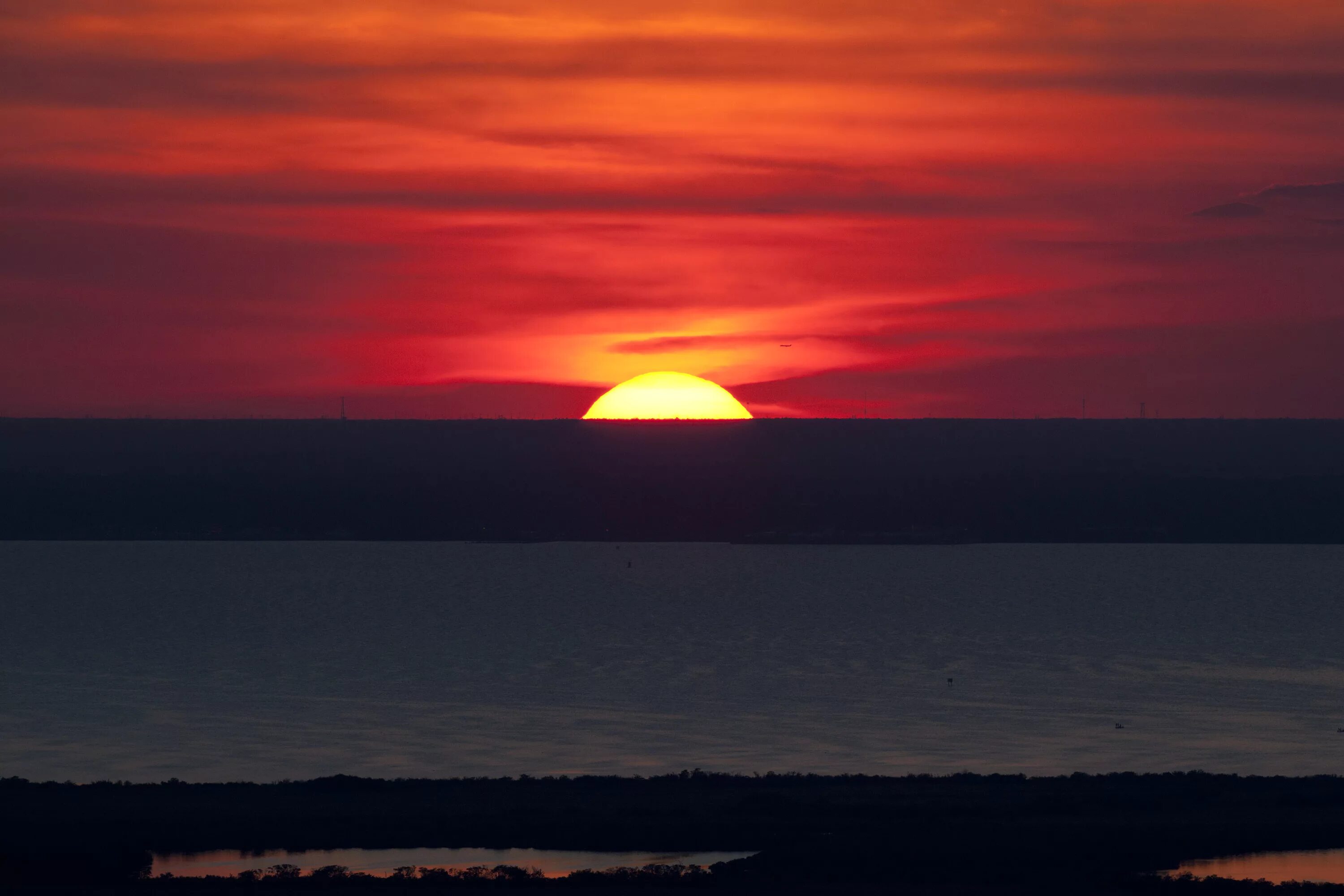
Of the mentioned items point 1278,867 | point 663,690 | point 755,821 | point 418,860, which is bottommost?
point 1278,867

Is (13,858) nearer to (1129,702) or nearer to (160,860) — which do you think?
(160,860)

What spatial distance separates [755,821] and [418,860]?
25.4 ft

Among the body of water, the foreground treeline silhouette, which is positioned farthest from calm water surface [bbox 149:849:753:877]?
the body of water

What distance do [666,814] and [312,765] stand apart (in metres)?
16.7

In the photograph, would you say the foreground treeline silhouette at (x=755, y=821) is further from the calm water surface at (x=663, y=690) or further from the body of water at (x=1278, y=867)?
the calm water surface at (x=663, y=690)

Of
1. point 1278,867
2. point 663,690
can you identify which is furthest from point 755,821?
point 663,690

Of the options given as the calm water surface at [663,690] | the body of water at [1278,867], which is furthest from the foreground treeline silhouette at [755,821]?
the calm water surface at [663,690]

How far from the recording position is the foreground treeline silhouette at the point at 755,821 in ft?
124

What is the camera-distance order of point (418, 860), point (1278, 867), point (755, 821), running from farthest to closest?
point (755, 821) → point (418, 860) → point (1278, 867)

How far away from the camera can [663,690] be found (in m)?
82.1

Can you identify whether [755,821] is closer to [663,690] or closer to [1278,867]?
[1278,867]

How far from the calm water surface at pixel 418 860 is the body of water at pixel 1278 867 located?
31.5 ft

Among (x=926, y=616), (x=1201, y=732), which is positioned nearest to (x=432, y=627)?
(x=926, y=616)

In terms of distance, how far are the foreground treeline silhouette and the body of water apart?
36cm
